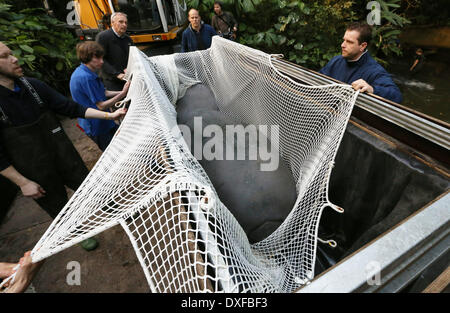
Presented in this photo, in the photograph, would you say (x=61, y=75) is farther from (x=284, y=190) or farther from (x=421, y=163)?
(x=421, y=163)

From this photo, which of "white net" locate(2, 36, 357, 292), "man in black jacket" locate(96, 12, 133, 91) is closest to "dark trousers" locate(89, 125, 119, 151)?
"white net" locate(2, 36, 357, 292)

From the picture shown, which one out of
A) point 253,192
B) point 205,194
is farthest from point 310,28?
point 205,194

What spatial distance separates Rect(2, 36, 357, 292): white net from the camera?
0.61 meters

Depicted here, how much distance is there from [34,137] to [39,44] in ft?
12.2

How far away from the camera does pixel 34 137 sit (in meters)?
1.21

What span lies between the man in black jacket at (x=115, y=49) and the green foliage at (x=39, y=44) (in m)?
1.24

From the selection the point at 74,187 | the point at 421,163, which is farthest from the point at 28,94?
the point at 421,163

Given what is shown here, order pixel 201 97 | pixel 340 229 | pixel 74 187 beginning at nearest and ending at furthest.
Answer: pixel 340 229 < pixel 74 187 < pixel 201 97

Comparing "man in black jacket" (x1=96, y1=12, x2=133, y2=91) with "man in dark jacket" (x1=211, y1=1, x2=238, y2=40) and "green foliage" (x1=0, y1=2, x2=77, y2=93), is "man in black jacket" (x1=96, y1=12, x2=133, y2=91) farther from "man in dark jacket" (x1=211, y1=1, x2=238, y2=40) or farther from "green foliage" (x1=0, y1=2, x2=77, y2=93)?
"man in dark jacket" (x1=211, y1=1, x2=238, y2=40)

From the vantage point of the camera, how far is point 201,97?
91.2 inches

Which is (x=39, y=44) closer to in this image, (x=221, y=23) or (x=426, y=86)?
(x=221, y=23)

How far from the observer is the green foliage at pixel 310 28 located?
4160 millimetres
